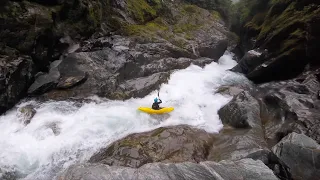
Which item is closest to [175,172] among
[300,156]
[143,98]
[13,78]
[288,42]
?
[300,156]

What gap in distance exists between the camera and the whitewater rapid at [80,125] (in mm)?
9438

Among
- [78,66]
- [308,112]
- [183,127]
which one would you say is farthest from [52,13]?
[308,112]

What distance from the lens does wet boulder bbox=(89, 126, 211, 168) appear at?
9.11 meters

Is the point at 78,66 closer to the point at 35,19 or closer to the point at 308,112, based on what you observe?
the point at 35,19

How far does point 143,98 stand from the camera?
14984 millimetres

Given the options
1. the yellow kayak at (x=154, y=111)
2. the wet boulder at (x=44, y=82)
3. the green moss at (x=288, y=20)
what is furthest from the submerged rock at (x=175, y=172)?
the green moss at (x=288, y=20)

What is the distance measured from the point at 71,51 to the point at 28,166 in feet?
31.0

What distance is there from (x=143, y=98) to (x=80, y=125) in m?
4.43

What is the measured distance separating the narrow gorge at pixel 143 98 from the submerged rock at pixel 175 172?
0.10 feet

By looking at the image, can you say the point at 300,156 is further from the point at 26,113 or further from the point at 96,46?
the point at 96,46

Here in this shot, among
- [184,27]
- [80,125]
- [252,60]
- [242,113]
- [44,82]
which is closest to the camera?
[80,125]

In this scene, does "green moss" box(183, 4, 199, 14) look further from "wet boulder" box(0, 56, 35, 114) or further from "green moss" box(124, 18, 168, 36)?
"wet boulder" box(0, 56, 35, 114)

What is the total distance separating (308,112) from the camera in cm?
1070

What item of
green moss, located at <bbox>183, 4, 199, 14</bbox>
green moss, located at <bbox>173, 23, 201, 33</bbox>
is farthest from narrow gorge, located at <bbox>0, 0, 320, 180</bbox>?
green moss, located at <bbox>183, 4, 199, 14</bbox>
